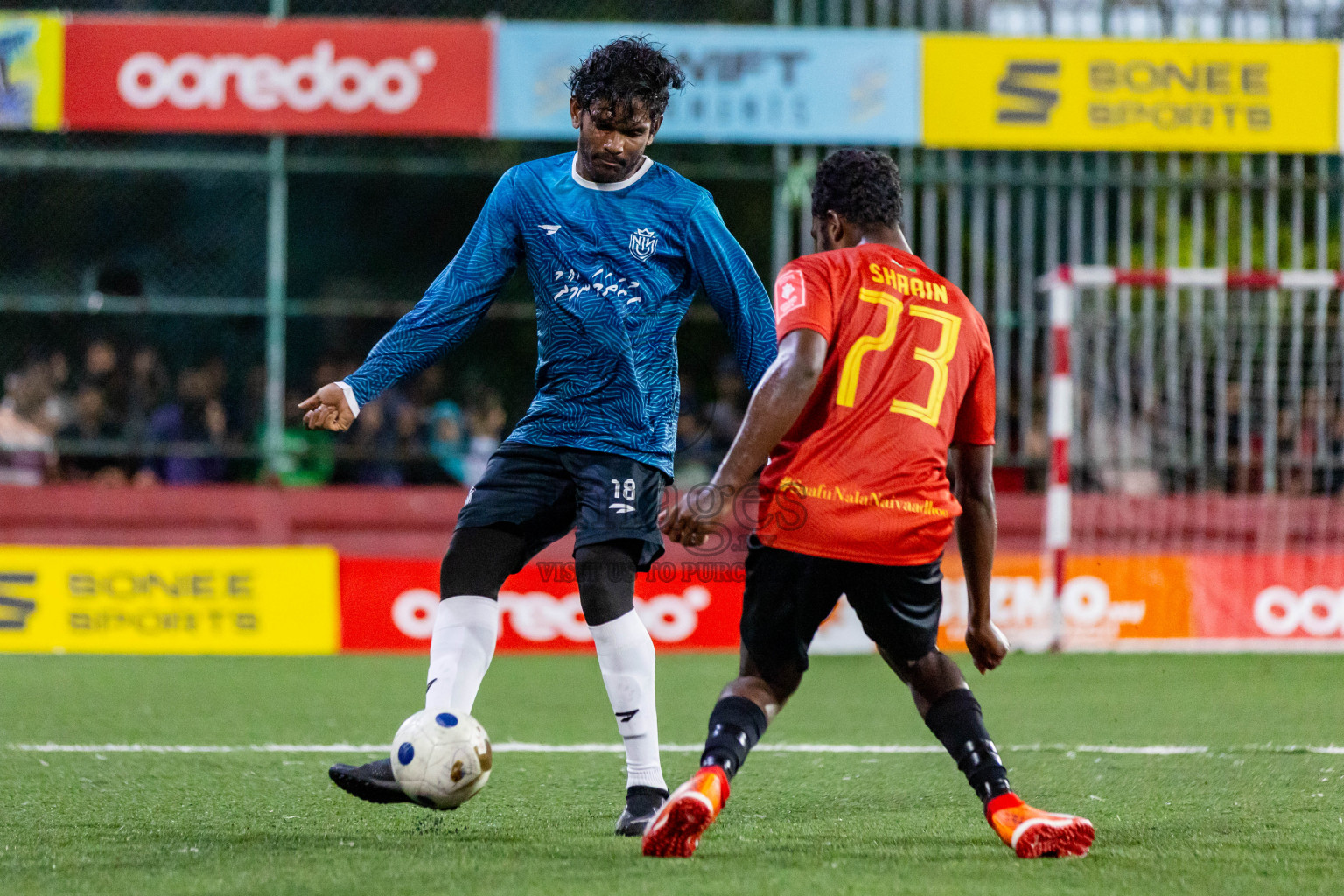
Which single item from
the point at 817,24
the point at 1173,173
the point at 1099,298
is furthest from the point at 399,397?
the point at 1173,173

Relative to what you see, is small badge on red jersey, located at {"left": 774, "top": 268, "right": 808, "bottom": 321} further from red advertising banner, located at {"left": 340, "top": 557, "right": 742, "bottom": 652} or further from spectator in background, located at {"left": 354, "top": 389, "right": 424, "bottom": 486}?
spectator in background, located at {"left": 354, "top": 389, "right": 424, "bottom": 486}

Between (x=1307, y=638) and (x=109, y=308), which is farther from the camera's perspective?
(x=109, y=308)

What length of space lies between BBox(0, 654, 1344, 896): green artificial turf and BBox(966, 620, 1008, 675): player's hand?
0.48 m

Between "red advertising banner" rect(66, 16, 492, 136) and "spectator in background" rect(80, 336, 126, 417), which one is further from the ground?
"red advertising banner" rect(66, 16, 492, 136)

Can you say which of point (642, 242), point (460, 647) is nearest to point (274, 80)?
point (642, 242)

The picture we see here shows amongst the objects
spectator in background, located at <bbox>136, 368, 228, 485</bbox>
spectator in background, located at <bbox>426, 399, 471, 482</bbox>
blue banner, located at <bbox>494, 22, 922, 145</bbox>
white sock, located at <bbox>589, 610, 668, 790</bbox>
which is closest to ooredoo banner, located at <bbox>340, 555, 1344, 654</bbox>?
spectator in background, located at <bbox>426, 399, 471, 482</bbox>

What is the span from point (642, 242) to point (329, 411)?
3.13 feet

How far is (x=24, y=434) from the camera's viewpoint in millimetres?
12406

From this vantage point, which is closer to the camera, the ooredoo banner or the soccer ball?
the soccer ball

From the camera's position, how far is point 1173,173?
41.5 ft

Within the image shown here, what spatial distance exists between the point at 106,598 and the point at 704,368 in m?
6.22

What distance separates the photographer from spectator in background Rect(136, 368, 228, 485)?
1244 cm

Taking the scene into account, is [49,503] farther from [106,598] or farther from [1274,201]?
[1274,201]

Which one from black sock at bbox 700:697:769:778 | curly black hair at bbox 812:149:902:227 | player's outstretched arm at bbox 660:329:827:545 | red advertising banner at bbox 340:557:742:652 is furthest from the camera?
red advertising banner at bbox 340:557:742:652
